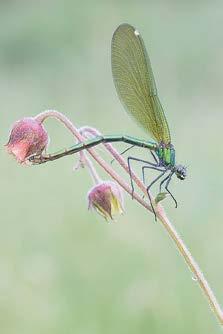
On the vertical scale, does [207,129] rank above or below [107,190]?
below

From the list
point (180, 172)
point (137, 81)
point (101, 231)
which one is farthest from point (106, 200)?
point (101, 231)

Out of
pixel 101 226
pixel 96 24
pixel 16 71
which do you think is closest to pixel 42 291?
pixel 101 226

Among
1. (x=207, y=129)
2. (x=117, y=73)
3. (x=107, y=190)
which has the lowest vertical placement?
(x=207, y=129)

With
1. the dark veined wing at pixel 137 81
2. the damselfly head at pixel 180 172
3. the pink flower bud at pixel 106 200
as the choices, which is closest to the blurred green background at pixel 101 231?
the pink flower bud at pixel 106 200

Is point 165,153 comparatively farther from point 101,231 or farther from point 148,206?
point 101,231

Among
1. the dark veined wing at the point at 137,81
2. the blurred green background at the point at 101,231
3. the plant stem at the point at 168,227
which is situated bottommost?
the blurred green background at the point at 101,231

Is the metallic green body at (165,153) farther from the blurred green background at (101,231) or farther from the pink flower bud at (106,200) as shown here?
the blurred green background at (101,231)

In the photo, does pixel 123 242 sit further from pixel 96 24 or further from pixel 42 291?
pixel 96 24
